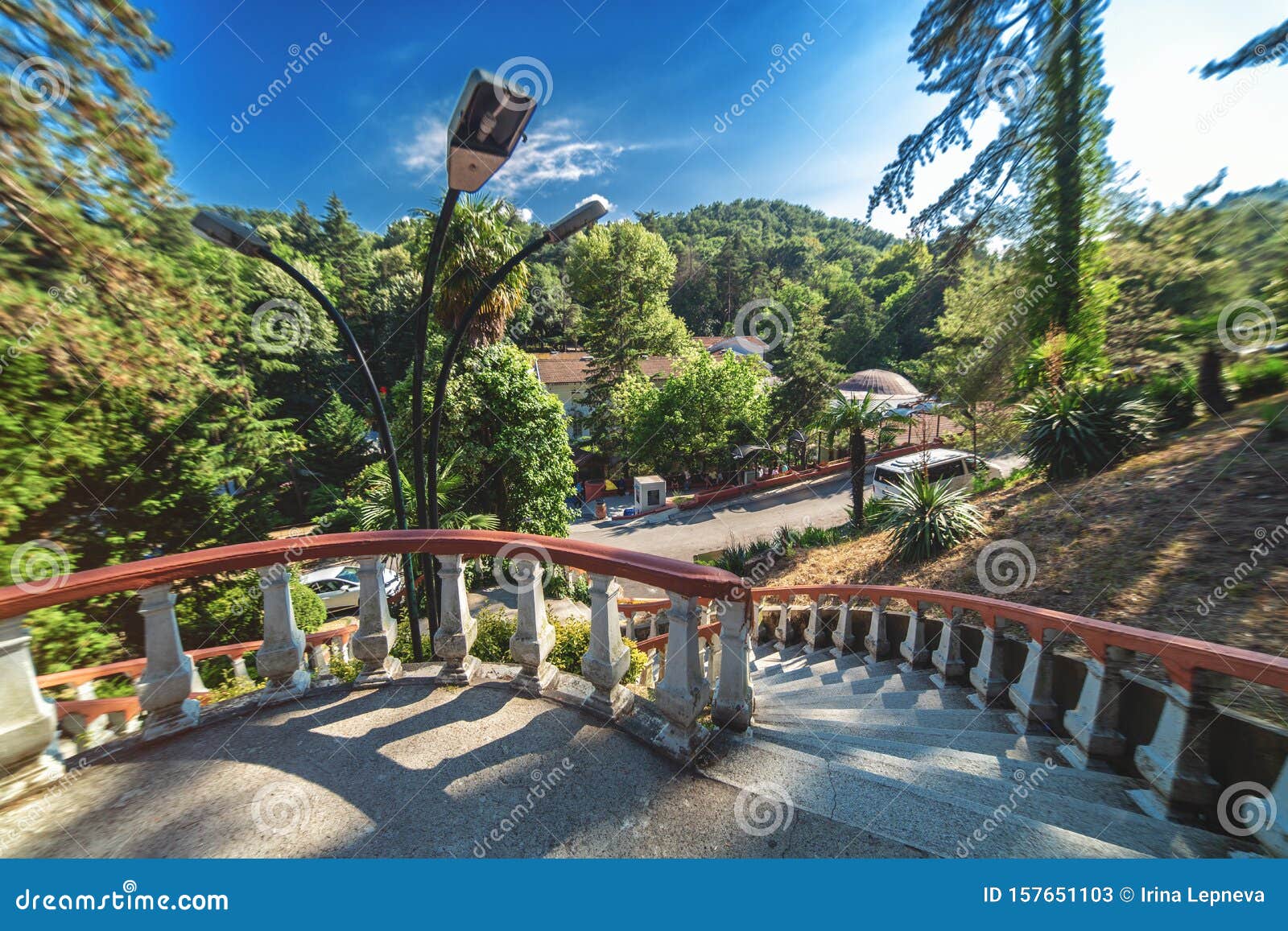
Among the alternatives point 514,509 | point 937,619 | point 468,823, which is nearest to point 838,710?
point 937,619

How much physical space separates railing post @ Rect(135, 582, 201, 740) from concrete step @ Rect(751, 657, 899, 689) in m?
5.64

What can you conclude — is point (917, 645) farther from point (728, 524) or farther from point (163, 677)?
point (728, 524)

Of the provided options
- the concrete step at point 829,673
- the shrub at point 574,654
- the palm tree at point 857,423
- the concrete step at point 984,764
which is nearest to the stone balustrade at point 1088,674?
the concrete step at point 984,764

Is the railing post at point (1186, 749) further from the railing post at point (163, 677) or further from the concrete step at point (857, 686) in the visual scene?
the railing post at point (163, 677)

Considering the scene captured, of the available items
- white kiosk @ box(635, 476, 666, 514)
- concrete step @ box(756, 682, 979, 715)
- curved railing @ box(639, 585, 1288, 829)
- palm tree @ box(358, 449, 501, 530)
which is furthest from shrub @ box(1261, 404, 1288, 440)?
white kiosk @ box(635, 476, 666, 514)

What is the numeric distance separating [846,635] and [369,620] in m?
6.44

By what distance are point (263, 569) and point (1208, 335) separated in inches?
508

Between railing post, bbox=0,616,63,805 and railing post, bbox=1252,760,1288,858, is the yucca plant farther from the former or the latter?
railing post, bbox=0,616,63,805

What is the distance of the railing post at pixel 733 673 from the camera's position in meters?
2.26

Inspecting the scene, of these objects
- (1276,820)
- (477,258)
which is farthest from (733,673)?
(477,258)

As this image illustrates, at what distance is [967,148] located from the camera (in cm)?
1037

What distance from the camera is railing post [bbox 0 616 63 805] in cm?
204

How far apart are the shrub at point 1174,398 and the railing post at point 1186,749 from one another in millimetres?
7862

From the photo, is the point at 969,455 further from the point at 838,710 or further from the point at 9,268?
the point at 9,268
